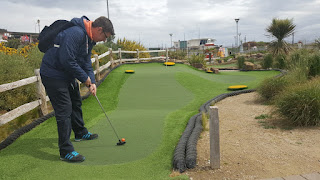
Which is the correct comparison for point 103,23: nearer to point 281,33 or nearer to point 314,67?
point 314,67

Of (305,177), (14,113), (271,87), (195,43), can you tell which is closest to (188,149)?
(305,177)

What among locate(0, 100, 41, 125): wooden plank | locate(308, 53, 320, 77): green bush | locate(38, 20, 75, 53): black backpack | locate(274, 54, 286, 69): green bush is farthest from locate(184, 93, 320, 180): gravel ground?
locate(274, 54, 286, 69): green bush

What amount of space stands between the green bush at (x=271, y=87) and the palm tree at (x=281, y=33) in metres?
12.4

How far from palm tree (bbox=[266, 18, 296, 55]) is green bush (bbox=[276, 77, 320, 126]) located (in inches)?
586

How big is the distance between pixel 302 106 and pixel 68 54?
427 cm

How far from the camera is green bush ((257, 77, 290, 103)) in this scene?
7441mm

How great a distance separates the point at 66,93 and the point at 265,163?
266 cm

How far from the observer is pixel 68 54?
313cm

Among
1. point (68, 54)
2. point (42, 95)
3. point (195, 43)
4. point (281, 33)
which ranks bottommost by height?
point (42, 95)

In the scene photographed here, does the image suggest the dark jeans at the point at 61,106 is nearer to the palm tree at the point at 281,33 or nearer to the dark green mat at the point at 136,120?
the dark green mat at the point at 136,120

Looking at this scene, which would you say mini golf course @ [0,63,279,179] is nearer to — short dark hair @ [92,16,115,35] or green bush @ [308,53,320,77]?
short dark hair @ [92,16,115,35]

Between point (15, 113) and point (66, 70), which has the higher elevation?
point (66, 70)

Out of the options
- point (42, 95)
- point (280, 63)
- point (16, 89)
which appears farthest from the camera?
point (280, 63)

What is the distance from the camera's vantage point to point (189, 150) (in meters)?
3.54
